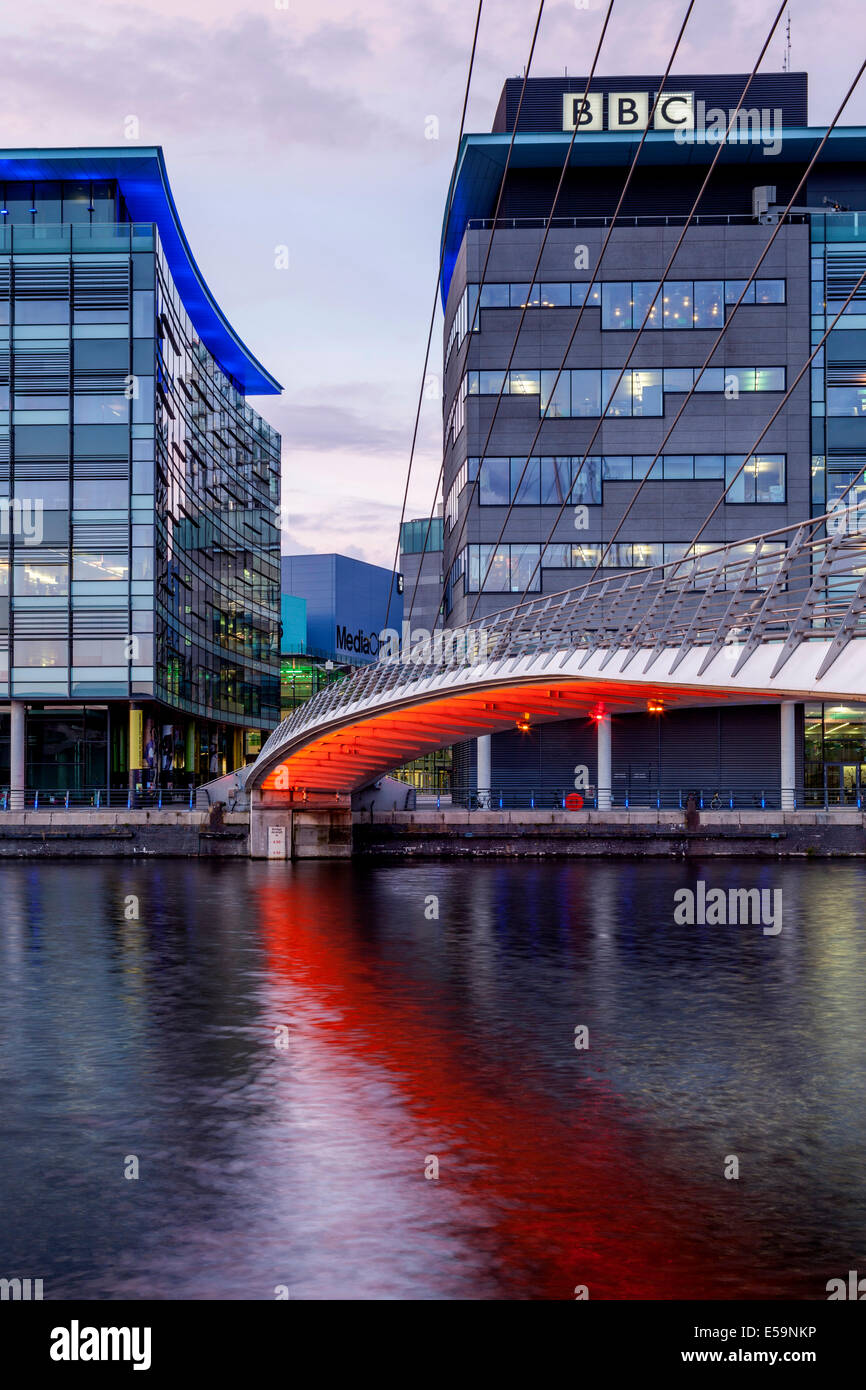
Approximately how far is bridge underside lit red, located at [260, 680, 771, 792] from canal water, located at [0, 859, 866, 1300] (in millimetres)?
4585

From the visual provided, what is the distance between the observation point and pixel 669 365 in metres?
54.2

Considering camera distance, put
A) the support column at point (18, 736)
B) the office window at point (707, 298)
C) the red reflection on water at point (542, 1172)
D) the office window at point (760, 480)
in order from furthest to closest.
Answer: the support column at point (18, 736) < the office window at point (707, 298) < the office window at point (760, 480) < the red reflection on water at point (542, 1172)

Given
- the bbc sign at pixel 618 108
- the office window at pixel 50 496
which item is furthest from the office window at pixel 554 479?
the office window at pixel 50 496

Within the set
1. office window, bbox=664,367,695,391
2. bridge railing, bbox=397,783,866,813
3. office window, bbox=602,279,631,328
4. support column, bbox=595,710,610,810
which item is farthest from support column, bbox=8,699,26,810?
office window, bbox=664,367,695,391

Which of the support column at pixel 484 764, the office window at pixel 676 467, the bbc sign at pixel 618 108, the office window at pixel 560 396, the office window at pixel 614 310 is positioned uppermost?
the bbc sign at pixel 618 108

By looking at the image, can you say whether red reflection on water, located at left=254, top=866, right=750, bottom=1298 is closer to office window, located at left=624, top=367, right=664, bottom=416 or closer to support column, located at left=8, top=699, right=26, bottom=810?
office window, located at left=624, top=367, right=664, bottom=416

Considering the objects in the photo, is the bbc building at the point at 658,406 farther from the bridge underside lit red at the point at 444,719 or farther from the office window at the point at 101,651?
the office window at the point at 101,651

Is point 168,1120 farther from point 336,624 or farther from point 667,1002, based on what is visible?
point 336,624

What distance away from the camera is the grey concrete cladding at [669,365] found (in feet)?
177

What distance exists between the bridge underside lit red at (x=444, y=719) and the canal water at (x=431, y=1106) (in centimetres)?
458

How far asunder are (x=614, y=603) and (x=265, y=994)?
26.8 feet

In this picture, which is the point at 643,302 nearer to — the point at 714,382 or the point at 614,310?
the point at 614,310

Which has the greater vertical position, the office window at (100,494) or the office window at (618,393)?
the office window at (618,393)

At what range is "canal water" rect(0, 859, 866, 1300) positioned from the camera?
11133 millimetres
